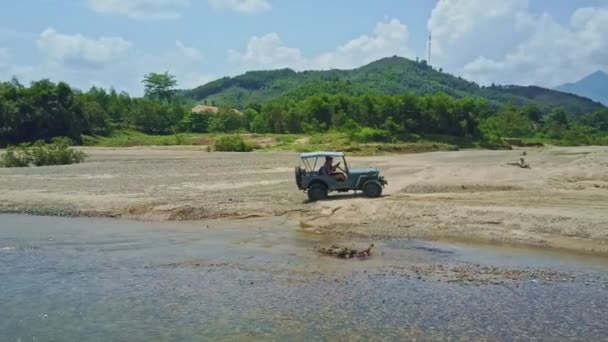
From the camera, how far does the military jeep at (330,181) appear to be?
27.2 m

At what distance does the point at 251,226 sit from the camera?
23766mm

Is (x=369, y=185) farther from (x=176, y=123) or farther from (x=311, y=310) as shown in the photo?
(x=176, y=123)

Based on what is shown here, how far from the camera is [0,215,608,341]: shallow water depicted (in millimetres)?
12039

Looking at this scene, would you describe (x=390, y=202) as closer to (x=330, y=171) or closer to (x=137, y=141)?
(x=330, y=171)

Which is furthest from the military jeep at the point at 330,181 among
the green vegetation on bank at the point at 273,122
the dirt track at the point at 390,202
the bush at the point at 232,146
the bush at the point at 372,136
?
the bush at the point at 372,136

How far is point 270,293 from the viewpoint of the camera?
48.3ft

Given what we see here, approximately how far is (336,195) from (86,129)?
7613cm

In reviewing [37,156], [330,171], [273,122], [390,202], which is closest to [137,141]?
[273,122]

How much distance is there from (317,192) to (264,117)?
85.3 metres

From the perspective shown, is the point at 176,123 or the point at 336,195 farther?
the point at 176,123

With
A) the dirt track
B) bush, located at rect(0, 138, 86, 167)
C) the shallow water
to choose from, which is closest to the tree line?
bush, located at rect(0, 138, 86, 167)

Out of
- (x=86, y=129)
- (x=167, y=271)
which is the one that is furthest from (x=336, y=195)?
(x=86, y=129)

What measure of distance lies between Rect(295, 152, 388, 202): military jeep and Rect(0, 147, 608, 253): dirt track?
1.88ft

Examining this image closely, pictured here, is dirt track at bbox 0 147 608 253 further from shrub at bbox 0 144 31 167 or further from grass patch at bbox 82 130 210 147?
grass patch at bbox 82 130 210 147
